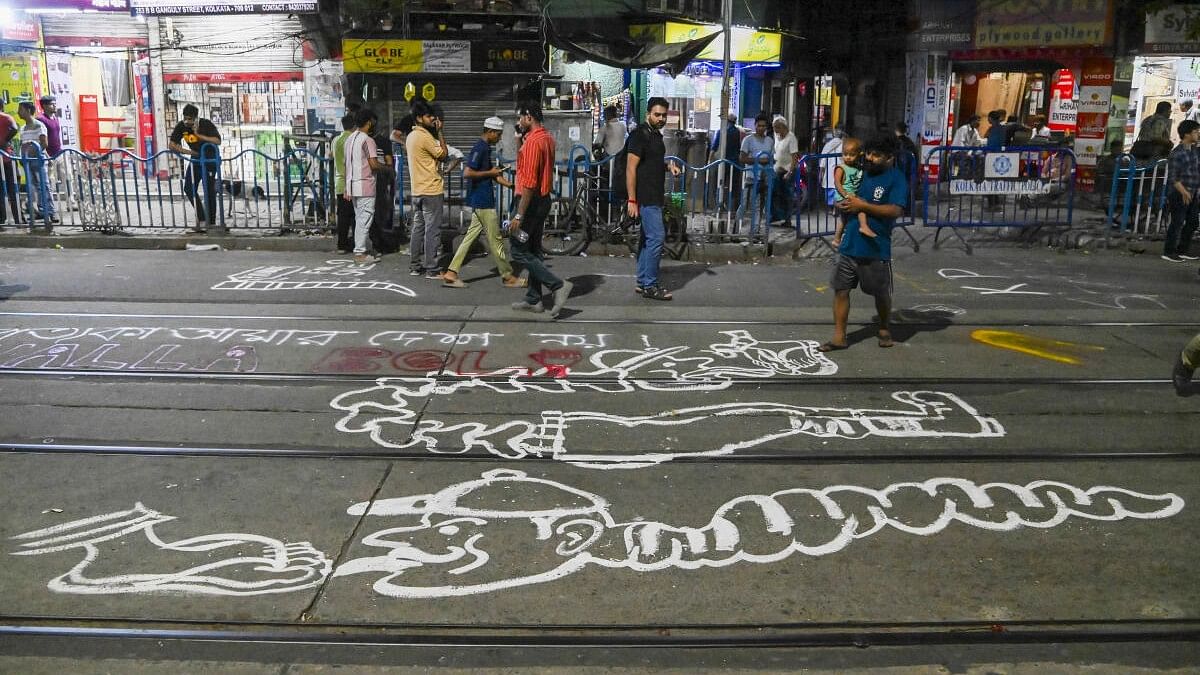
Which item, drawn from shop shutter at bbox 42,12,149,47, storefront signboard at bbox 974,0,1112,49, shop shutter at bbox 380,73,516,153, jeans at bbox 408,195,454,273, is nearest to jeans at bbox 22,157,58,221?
shop shutter at bbox 380,73,516,153

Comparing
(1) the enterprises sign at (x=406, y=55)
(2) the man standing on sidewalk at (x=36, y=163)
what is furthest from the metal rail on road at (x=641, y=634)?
(1) the enterprises sign at (x=406, y=55)

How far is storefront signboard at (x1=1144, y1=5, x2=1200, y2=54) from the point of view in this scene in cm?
1795

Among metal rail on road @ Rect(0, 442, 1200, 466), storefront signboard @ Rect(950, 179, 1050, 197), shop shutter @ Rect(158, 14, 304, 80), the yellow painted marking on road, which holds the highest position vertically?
shop shutter @ Rect(158, 14, 304, 80)

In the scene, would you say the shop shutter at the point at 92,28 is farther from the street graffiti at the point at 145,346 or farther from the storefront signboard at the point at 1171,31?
the storefront signboard at the point at 1171,31

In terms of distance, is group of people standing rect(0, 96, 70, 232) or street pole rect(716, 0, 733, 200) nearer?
street pole rect(716, 0, 733, 200)

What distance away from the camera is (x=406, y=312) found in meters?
9.46

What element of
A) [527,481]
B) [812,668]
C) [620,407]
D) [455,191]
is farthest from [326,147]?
[812,668]

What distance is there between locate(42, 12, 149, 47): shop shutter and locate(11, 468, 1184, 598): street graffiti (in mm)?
19792

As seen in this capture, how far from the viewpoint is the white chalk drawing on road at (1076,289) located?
10.4m

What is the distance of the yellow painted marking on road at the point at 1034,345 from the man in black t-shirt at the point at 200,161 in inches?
390

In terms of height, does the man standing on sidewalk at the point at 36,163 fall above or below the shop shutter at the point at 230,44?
below

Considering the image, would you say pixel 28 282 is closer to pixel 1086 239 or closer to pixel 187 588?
pixel 187 588

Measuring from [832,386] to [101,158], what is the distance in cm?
1095

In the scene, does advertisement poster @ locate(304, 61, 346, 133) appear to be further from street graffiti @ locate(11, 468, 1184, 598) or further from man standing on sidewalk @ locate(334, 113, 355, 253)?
street graffiti @ locate(11, 468, 1184, 598)
